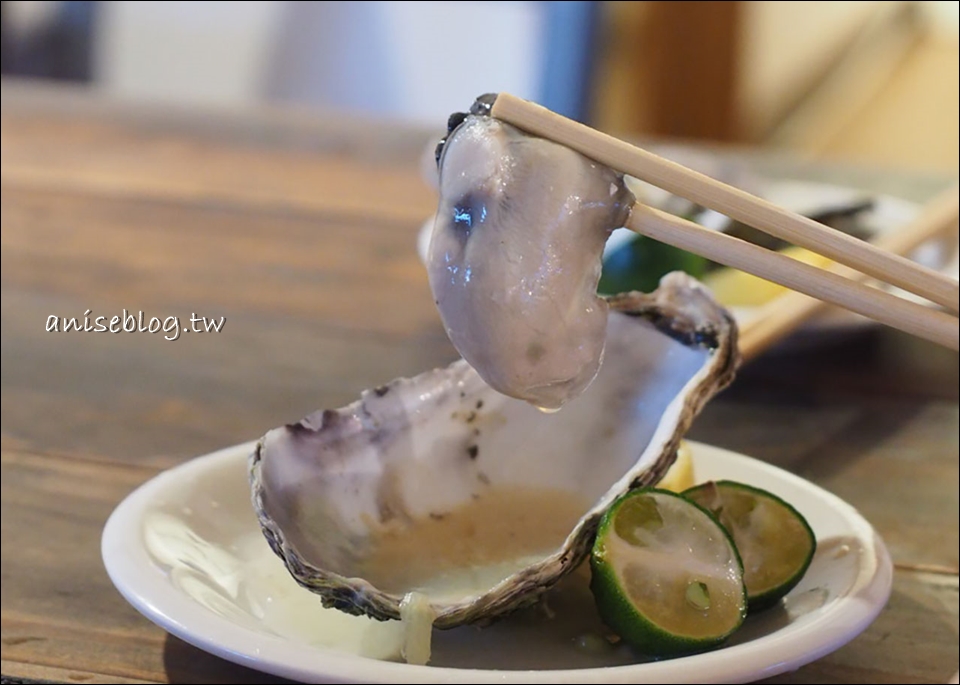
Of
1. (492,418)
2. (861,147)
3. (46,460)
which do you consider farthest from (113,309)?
(861,147)

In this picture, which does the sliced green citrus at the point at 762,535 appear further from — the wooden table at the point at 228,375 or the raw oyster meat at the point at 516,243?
the raw oyster meat at the point at 516,243

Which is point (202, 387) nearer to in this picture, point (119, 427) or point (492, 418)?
point (119, 427)

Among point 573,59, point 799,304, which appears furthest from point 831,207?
point 573,59

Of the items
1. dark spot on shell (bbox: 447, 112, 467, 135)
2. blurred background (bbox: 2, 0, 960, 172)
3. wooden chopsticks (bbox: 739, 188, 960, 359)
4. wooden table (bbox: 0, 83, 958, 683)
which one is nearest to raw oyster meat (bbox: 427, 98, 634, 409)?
dark spot on shell (bbox: 447, 112, 467, 135)

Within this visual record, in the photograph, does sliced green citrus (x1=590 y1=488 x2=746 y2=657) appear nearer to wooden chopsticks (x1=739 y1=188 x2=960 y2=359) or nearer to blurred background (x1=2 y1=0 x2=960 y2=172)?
wooden chopsticks (x1=739 y1=188 x2=960 y2=359)

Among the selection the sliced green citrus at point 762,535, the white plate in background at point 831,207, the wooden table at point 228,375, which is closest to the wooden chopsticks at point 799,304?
the white plate in background at point 831,207

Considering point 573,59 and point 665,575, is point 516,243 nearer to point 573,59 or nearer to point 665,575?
point 665,575
